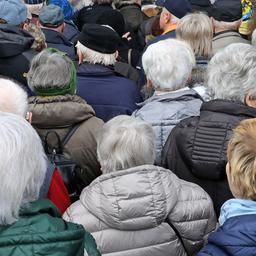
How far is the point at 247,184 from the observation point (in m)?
2.35

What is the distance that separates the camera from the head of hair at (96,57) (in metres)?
4.60

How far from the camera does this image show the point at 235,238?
7.24 feet

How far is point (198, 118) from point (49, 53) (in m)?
1.08

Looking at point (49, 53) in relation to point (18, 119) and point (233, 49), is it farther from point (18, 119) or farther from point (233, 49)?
point (18, 119)

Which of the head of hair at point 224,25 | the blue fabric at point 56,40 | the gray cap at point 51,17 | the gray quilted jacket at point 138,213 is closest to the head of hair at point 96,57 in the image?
the head of hair at point 224,25

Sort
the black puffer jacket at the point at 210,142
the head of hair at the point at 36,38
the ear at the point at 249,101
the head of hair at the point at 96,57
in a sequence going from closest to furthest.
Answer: the black puffer jacket at the point at 210,142 → the ear at the point at 249,101 → the head of hair at the point at 96,57 → the head of hair at the point at 36,38

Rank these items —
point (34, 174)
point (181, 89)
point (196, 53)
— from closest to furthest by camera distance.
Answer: point (34, 174) → point (181, 89) → point (196, 53)

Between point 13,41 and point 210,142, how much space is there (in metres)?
2.15

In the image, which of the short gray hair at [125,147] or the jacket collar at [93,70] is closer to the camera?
the short gray hair at [125,147]

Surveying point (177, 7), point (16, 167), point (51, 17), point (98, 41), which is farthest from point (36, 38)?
point (16, 167)

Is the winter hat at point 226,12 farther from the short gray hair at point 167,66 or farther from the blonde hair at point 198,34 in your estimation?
the short gray hair at point 167,66

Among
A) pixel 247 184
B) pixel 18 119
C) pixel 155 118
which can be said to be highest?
pixel 18 119

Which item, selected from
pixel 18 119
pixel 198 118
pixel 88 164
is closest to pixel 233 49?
pixel 198 118

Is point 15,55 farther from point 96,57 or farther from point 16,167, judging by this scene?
point 16,167
